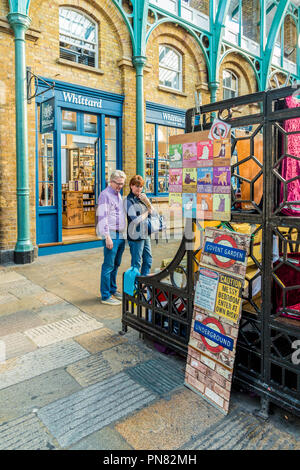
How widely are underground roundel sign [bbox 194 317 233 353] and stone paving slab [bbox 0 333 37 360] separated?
1.92 m

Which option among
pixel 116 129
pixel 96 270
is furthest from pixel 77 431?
pixel 116 129

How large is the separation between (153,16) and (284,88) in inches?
391

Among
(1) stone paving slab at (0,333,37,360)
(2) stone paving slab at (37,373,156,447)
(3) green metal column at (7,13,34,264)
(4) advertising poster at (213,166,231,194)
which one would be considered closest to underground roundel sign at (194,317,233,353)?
(2) stone paving slab at (37,373,156,447)

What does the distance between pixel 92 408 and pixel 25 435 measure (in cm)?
50

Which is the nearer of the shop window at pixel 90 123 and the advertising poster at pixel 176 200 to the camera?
the advertising poster at pixel 176 200

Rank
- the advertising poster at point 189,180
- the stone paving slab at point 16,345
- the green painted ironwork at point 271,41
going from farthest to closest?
the green painted ironwork at point 271,41 < the stone paving slab at point 16,345 < the advertising poster at point 189,180

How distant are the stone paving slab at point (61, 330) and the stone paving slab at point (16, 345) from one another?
0.07 m

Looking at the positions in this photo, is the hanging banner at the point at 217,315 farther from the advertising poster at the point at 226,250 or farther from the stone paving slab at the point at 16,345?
the stone paving slab at the point at 16,345

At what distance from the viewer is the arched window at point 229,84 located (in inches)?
558

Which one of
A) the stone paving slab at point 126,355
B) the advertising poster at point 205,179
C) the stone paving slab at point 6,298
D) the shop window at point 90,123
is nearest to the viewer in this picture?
the advertising poster at point 205,179

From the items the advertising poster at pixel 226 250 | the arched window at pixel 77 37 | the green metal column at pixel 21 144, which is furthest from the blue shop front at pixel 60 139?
the advertising poster at pixel 226 250

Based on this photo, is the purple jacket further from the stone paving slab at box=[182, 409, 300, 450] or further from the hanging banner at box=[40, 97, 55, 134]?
the hanging banner at box=[40, 97, 55, 134]

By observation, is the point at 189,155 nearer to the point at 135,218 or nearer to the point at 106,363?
the point at 106,363

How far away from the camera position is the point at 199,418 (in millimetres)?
2457
